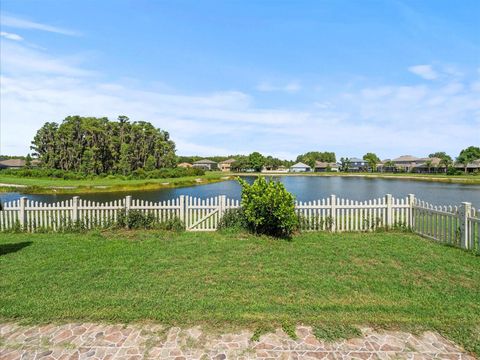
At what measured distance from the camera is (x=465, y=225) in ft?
23.1

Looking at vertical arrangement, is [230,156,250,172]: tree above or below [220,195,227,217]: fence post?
above

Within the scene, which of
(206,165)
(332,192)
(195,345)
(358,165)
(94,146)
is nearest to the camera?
(195,345)

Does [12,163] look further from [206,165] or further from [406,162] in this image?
[406,162]

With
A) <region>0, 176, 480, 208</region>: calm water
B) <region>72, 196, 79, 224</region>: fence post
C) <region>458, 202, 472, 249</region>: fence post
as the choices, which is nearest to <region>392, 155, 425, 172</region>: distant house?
<region>0, 176, 480, 208</region>: calm water

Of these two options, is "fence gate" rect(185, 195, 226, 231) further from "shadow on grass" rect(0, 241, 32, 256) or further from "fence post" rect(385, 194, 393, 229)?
"fence post" rect(385, 194, 393, 229)

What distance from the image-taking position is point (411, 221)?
30.9 feet

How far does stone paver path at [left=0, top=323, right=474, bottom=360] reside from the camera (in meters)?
3.06

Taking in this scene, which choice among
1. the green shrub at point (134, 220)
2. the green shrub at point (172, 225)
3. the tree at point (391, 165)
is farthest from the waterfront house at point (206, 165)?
the green shrub at point (172, 225)

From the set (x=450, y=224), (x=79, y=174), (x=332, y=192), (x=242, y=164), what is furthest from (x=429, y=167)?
(x=450, y=224)

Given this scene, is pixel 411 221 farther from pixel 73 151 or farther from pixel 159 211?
pixel 73 151

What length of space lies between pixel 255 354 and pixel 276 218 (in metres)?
5.42

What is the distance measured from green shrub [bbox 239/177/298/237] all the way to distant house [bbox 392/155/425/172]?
103960 mm

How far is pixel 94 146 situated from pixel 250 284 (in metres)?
59.8

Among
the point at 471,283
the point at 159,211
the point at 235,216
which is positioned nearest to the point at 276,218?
the point at 235,216
